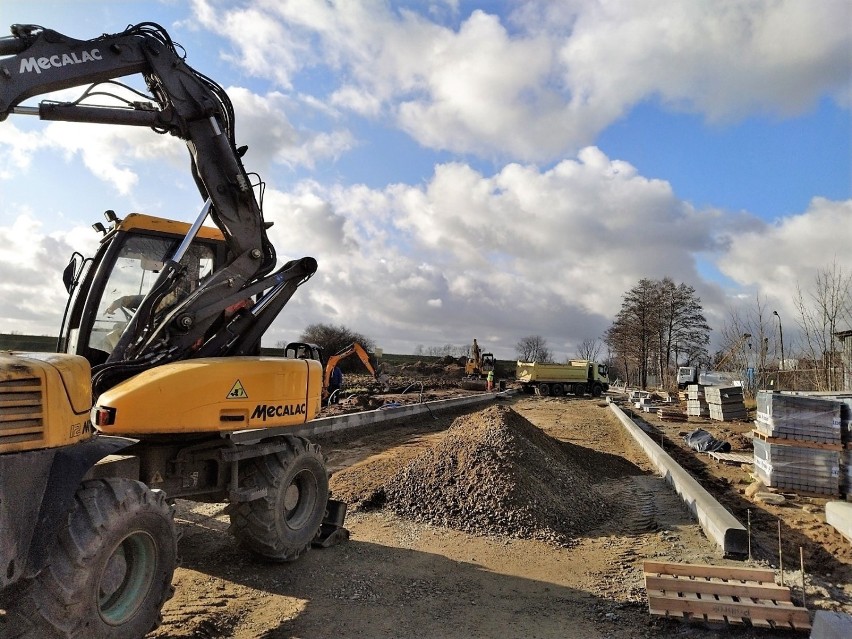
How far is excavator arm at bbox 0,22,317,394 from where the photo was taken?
185 inches

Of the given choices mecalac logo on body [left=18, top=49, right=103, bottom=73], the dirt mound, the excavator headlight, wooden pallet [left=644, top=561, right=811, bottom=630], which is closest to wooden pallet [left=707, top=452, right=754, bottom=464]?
the dirt mound

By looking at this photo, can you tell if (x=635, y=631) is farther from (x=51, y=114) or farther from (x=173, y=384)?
(x=51, y=114)

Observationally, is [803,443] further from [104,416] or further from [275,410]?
[104,416]

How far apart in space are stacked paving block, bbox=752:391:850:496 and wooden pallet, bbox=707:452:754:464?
3.05 meters

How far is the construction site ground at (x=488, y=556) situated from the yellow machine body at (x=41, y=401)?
181 centimetres

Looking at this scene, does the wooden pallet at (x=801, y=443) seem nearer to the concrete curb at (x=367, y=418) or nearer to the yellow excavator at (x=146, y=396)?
the yellow excavator at (x=146, y=396)

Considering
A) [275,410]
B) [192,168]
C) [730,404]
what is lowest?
[730,404]

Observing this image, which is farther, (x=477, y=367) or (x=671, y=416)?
(x=477, y=367)

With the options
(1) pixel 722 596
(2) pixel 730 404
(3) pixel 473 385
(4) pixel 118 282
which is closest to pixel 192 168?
(4) pixel 118 282

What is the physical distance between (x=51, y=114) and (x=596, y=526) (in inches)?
290

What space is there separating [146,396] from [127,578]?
4.07 feet

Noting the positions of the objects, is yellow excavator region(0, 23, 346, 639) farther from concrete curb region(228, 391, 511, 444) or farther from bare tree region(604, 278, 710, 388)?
bare tree region(604, 278, 710, 388)

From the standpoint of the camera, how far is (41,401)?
3.34 metres

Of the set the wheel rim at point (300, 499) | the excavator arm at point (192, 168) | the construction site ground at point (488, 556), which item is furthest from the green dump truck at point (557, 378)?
the excavator arm at point (192, 168)
